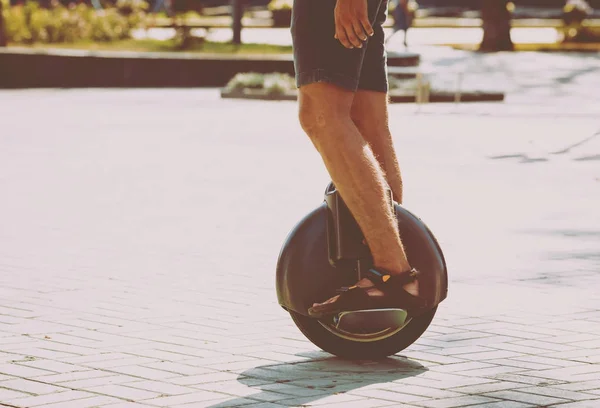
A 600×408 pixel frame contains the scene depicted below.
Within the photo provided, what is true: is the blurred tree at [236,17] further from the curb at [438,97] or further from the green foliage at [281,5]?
the green foliage at [281,5]

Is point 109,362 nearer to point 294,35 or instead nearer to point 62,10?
point 294,35

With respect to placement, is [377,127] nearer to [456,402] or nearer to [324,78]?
[324,78]

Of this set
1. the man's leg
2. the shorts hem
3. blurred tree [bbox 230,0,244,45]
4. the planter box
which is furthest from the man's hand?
the planter box

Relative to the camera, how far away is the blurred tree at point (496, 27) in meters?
29.9

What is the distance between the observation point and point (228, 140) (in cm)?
1327

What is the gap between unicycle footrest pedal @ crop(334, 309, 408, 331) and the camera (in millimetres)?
4156

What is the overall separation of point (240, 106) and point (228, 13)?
2808cm

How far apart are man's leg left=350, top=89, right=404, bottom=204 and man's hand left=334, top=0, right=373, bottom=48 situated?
0.34 m

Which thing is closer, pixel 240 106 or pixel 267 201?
pixel 267 201

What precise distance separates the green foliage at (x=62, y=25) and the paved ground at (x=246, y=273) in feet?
41.0

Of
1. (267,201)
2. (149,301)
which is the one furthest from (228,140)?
(149,301)

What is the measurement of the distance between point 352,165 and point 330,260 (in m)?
0.36

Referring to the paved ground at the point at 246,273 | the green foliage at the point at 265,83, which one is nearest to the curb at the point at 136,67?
the green foliage at the point at 265,83

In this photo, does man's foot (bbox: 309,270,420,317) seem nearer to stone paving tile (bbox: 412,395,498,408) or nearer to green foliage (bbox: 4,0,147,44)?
stone paving tile (bbox: 412,395,498,408)
